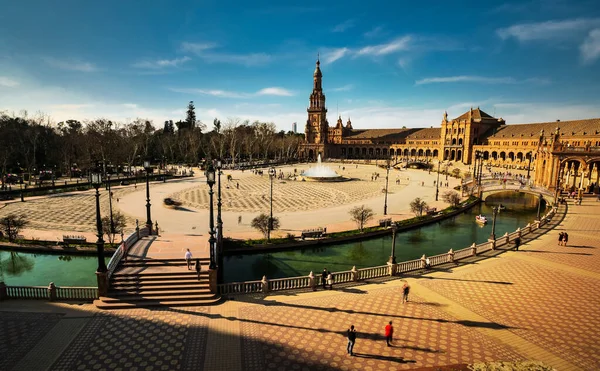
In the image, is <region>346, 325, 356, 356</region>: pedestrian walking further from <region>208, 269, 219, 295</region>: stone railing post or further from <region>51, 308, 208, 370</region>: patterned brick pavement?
<region>208, 269, 219, 295</region>: stone railing post

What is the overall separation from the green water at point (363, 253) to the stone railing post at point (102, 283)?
6.27 metres

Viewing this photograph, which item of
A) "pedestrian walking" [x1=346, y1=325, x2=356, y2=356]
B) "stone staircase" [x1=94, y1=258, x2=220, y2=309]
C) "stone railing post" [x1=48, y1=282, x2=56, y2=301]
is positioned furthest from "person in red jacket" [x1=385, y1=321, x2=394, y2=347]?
"stone railing post" [x1=48, y1=282, x2=56, y2=301]

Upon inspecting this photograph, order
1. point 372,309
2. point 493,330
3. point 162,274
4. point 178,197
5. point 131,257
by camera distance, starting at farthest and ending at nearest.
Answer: point 178,197
point 131,257
point 162,274
point 372,309
point 493,330

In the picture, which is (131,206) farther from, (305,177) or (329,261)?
(305,177)

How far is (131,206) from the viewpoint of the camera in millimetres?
33531

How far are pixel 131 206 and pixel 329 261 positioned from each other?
23.4 m

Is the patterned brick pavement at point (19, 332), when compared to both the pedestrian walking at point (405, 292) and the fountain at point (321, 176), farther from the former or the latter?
the fountain at point (321, 176)

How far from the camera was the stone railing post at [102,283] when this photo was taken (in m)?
13.3

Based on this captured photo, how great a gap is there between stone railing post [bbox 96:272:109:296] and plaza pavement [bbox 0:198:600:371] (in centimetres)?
67

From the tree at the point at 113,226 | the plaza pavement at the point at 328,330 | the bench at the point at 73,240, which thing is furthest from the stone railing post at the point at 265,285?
the bench at the point at 73,240

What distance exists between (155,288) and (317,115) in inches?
4951

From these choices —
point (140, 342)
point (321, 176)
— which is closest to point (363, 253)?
point (140, 342)

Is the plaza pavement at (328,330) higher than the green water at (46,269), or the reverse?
the plaza pavement at (328,330)

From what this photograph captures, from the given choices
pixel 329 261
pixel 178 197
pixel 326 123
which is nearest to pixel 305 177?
pixel 178 197
